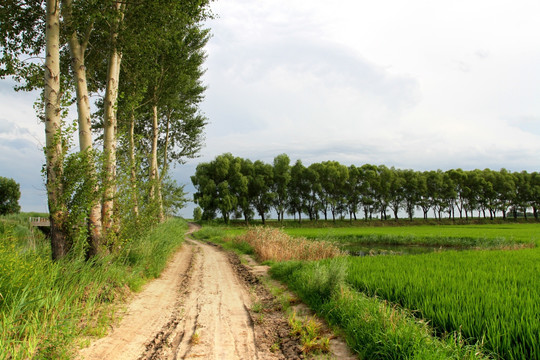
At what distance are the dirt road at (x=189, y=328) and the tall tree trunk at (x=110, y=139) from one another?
237 centimetres

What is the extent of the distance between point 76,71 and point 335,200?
53.5 meters

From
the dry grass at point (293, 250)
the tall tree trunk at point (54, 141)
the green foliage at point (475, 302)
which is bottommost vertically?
the dry grass at point (293, 250)

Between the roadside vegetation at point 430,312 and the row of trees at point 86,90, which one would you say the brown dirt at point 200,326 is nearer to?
the roadside vegetation at point 430,312

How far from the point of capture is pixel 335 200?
2292 inches

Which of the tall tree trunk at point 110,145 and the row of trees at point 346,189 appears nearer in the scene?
the tall tree trunk at point 110,145

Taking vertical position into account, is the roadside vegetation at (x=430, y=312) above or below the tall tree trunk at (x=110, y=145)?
below

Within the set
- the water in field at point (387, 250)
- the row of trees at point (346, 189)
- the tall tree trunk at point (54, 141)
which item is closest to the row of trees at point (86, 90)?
the tall tree trunk at point (54, 141)

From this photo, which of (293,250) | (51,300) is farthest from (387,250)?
(51,300)

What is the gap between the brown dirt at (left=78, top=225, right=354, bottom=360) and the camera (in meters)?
4.24

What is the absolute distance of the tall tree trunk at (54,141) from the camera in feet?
22.6

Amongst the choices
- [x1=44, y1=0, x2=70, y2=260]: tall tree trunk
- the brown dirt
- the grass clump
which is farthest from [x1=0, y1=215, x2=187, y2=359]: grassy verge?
the grass clump

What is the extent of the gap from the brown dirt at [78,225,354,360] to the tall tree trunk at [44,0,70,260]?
230cm

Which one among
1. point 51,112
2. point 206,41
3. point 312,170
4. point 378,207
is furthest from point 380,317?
point 378,207

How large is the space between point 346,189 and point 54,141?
5820 cm
